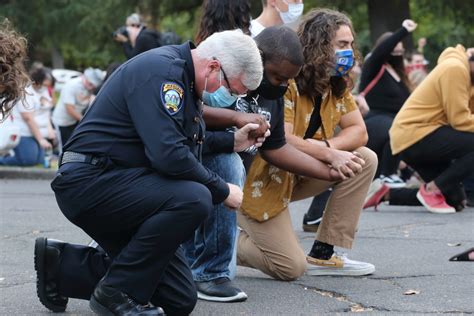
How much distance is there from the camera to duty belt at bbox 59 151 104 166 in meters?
4.30

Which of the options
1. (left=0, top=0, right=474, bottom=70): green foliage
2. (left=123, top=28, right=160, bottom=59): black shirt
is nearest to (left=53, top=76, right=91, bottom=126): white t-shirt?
(left=0, top=0, right=474, bottom=70): green foliage

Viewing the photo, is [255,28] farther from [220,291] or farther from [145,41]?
[145,41]

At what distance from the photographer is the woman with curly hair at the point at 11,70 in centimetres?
430

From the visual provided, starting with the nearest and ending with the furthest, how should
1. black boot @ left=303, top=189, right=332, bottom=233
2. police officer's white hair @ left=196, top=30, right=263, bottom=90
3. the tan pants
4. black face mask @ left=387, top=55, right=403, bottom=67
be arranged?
police officer's white hair @ left=196, top=30, right=263, bottom=90, the tan pants, black boot @ left=303, top=189, right=332, bottom=233, black face mask @ left=387, top=55, right=403, bottom=67

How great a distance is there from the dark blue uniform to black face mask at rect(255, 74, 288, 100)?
623 mm

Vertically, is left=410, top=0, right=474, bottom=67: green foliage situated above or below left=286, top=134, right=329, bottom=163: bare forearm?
below

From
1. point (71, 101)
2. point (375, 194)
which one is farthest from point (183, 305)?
point (71, 101)

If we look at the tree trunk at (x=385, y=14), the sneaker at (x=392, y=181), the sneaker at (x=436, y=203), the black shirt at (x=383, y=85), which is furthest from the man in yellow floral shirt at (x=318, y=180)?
the tree trunk at (x=385, y=14)

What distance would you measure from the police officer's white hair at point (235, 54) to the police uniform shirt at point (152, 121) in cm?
11

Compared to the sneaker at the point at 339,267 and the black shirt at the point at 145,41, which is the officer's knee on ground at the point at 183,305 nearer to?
the sneaker at the point at 339,267

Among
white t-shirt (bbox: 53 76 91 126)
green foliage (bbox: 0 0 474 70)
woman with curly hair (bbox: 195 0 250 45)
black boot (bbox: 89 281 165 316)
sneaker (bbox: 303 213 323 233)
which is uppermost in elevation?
woman with curly hair (bbox: 195 0 250 45)

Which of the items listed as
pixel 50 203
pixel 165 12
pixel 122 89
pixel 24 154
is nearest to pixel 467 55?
pixel 50 203

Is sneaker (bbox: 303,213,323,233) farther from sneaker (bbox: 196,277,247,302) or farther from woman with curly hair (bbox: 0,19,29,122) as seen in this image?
woman with curly hair (bbox: 0,19,29,122)

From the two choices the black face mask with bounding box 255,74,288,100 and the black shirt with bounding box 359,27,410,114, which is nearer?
the black face mask with bounding box 255,74,288,100
